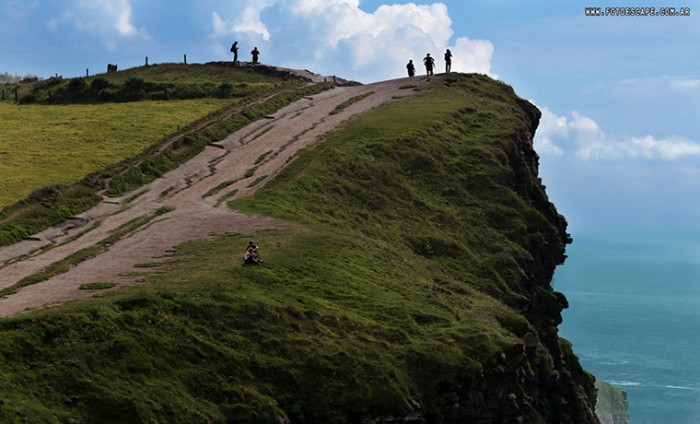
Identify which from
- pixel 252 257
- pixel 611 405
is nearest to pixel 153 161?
pixel 252 257

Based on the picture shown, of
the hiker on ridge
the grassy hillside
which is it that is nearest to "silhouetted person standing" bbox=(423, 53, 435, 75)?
the hiker on ridge

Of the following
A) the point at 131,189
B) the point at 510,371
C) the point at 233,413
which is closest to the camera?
the point at 233,413

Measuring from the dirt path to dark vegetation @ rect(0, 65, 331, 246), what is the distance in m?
1.00

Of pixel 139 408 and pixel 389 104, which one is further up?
pixel 389 104

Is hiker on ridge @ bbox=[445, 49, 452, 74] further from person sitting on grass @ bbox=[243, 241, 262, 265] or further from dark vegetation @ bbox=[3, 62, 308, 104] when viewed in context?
person sitting on grass @ bbox=[243, 241, 262, 265]

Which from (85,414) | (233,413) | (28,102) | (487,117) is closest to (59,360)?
(85,414)

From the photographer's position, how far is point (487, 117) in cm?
9494

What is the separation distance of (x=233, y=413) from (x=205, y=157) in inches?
1928

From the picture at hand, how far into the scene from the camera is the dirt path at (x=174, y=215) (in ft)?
149

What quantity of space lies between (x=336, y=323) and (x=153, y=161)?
3922 cm

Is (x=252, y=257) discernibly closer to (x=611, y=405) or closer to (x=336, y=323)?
(x=336, y=323)

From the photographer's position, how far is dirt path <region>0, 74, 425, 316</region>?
45469mm

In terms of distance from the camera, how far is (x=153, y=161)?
77312 mm

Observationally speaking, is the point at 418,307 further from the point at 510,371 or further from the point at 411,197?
the point at 411,197
